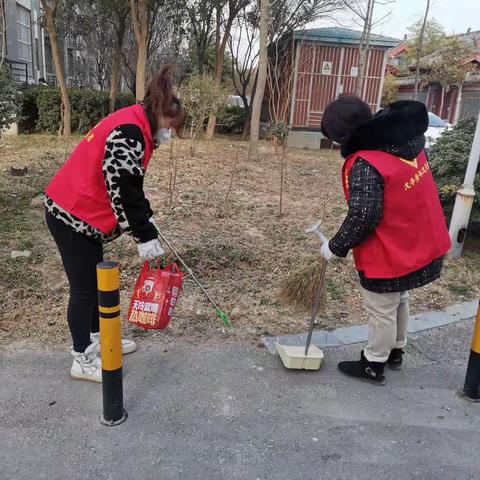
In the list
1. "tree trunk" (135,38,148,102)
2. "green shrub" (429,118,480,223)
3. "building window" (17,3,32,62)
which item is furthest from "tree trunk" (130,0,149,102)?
"building window" (17,3,32,62)

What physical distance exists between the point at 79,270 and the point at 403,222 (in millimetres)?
1670

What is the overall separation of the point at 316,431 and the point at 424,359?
1144 millimetres

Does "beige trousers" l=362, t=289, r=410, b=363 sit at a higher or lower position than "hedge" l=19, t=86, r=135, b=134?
lower

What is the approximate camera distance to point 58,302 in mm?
3592

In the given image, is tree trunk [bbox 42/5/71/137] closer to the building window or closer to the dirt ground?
the dirt ground

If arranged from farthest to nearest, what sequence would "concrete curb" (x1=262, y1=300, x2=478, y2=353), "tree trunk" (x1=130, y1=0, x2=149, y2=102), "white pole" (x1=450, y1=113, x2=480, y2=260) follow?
"tree trunk" (x1=130, y1=0, x2=149, y2=102)
"white pole" (x1=450, y1=113, x2=480, y2=260)
"concrete curb" (x1=262, y1=300, x2=478, y2=353)

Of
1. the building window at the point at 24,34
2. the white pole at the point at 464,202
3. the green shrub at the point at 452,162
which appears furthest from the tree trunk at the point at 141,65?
the building window at the point at 24,34

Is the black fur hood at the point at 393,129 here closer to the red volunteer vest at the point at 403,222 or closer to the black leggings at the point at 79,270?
the red volunteer vest at the point at 403,222

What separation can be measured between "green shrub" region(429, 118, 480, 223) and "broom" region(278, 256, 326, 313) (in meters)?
2.09

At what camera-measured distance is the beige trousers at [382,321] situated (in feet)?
8.80

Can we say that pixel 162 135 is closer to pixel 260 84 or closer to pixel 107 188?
pixel 107 188

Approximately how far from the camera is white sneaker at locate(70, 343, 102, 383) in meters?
2.69

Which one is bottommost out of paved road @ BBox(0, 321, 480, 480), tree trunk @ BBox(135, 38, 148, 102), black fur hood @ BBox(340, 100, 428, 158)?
paved road @ BBox(0, 321, 480, 480)

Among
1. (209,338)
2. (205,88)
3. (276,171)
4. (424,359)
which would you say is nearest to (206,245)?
(209,338)
